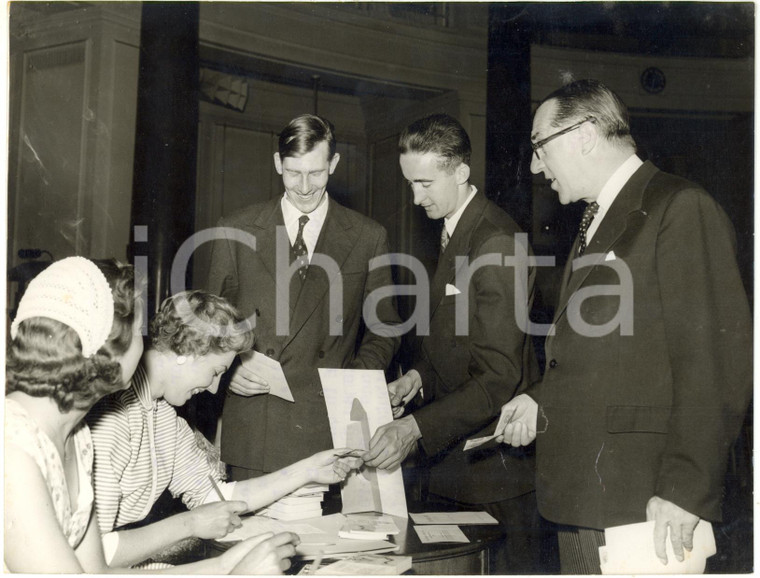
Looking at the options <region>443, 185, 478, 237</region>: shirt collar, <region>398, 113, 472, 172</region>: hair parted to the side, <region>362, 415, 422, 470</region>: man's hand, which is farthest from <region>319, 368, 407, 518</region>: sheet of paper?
<region>398, 113, 472, 172</region>: hair parted to the side

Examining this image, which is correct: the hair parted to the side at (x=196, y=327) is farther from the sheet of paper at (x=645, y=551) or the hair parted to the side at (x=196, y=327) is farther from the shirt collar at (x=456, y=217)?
the sheet of paper at (x=645, y=551)

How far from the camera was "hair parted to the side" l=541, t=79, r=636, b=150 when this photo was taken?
194cm

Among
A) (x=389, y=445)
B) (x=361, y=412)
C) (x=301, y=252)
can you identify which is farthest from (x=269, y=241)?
(x=389, y=445)

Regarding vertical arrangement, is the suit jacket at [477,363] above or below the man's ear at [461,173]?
below

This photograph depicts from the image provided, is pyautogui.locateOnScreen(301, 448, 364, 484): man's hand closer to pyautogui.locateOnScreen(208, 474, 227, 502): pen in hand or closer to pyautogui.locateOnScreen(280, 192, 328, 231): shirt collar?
pyautogui.locateOnScreen(208, 474, 227, 502): pen in hand

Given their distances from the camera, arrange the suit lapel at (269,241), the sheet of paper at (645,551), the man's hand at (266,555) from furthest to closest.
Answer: the suit lapel at (269,241), the sheet of paper at (645,551), the man's hand at (266,555)

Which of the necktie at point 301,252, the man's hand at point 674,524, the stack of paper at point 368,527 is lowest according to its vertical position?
the stack of paper at point 368,527

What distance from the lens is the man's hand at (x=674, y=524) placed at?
1596 millimetres

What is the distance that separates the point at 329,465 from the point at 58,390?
91cm

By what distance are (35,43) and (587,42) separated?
484cm

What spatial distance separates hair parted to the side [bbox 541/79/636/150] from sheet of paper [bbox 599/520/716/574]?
0.99 metres

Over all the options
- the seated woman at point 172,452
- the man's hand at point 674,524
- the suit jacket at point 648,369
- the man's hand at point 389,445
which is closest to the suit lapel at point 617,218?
the suit jacket at point 648,369

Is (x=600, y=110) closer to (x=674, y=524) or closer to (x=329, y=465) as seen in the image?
(x=674, y=524)

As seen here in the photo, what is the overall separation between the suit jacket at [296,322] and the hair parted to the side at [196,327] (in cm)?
53
